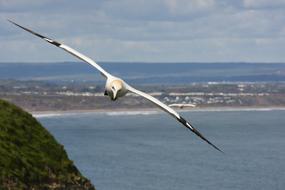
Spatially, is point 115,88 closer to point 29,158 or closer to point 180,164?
point 29,158

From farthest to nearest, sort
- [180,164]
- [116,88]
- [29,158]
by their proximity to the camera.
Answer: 1. [180,164]
2. [29,158]
3. [116,88]

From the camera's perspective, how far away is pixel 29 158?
56875 millimetres

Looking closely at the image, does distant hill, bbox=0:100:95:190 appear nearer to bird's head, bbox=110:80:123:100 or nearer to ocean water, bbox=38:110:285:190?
bird's head, bbox=110:80:123:100

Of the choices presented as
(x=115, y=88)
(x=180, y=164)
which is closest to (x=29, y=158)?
(x=115, y=88)

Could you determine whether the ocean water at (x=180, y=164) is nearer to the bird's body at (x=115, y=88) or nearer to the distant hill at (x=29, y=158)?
the distant hill at (x=29, y=158)

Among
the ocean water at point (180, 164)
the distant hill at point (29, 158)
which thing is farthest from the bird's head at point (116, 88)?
the ocean water at point (180, 164)

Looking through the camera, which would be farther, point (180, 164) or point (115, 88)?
point (180, 164)

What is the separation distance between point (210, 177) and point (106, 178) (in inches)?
494

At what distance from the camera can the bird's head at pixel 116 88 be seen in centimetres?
2184

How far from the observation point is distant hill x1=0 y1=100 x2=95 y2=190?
53.0 m

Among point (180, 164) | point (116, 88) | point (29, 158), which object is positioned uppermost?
point (116, 88)

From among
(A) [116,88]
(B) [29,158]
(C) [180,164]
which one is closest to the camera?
(A) [116,88]

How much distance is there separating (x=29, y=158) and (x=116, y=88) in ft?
117

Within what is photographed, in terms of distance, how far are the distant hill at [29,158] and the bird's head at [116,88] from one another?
27930 millimetres
